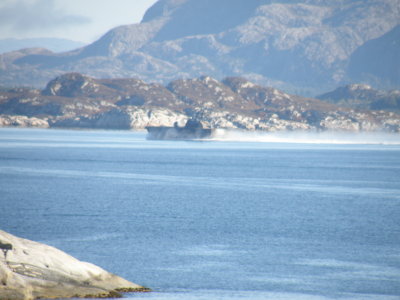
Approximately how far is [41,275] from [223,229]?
75.7ft

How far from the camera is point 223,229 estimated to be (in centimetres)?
4997

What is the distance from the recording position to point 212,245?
43.4 metres

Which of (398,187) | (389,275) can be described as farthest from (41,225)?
(398,187)

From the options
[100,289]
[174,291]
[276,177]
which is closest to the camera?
[100,289]

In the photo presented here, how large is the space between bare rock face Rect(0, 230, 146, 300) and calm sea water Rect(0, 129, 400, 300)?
7.07 ft

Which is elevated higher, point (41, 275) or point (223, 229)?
point (41, 275)

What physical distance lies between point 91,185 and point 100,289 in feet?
180

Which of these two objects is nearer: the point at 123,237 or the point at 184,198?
the point at 123,237

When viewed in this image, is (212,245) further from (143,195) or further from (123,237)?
(143,195)

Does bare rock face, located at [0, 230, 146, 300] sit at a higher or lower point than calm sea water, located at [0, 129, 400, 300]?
higher

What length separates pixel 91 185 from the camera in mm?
83500

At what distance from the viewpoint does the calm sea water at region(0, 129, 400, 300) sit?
112 ft

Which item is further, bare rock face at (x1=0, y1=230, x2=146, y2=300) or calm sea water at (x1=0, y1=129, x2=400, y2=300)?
calm sea water at (x1=0, y1=129, x2=400, y2=300)

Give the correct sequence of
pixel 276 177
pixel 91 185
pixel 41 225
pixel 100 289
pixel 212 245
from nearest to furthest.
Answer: pixel 100 289 → pixel 212 245 → pixel 41 225 → pixel 91 185 → pixel 276 177
